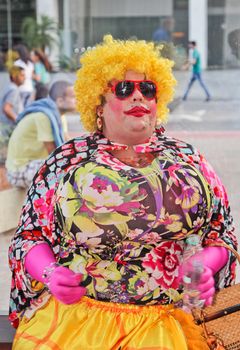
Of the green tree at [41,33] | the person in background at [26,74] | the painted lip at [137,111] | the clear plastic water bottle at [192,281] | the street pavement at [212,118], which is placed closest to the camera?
the clear plastic water bottle at [192,281]

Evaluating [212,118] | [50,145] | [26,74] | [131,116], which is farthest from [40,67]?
[131,116]

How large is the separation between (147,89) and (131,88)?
2.0 inches

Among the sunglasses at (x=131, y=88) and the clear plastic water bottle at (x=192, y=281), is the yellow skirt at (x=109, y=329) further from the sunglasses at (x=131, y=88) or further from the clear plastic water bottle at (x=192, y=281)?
the sunglasses at (x=131, y=88)

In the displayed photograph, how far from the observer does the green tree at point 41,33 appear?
38.0 feet

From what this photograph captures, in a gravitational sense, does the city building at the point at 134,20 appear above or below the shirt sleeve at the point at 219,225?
above

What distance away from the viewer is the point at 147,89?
2.47 meters

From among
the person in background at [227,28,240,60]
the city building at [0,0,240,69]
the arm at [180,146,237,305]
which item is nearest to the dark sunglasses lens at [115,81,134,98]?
the arm at [180,146,237,305]

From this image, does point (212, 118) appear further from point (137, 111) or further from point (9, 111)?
point (137, 111)

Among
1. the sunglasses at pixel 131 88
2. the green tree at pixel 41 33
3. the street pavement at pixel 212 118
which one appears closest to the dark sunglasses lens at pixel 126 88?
the sunglasses at pixel 131 88

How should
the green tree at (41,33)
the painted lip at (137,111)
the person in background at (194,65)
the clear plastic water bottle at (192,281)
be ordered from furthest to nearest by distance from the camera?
the green tree at (41,33), the person in background at (194,65), the painted lip at (137,111), the clear plastic water bottle at (192,281)

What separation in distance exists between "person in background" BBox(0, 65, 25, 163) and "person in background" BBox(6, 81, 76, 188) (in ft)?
5.24

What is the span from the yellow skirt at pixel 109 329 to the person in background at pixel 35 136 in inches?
139

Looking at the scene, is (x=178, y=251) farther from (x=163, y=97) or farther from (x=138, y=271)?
(x=163, y=97)

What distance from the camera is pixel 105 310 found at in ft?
7.88
